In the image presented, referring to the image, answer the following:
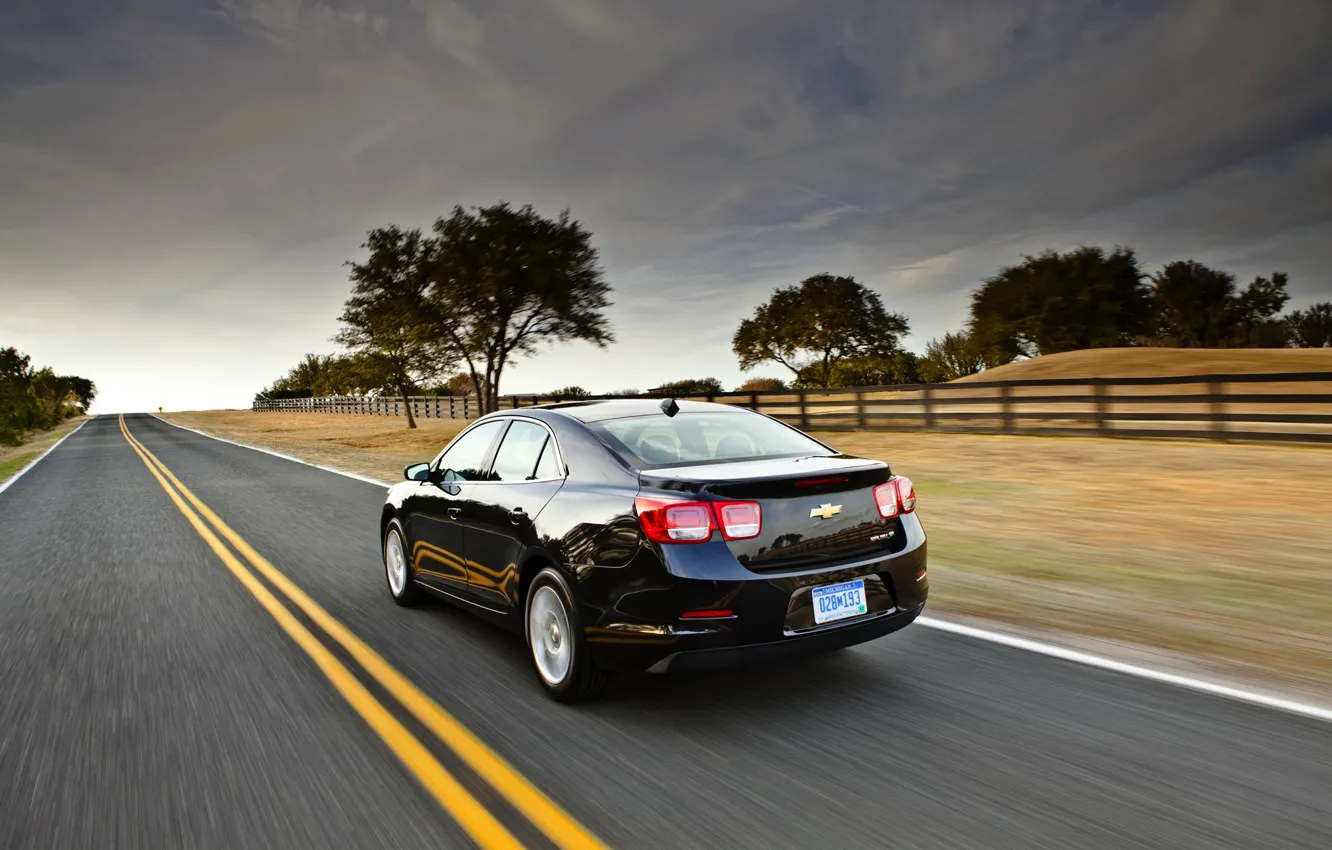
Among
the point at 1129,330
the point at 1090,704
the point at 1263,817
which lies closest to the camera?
the point at 1263,817

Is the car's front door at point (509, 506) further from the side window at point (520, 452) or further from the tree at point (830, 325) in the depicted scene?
the tree at point (830, 325)

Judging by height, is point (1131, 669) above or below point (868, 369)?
below

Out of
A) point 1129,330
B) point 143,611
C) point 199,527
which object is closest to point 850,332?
point 1129,330

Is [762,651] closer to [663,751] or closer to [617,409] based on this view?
[663,751]

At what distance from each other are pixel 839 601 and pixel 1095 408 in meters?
16.6

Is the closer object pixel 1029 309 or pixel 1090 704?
pixel 1090 704

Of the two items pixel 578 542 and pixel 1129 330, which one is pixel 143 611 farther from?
pixel 1129 330

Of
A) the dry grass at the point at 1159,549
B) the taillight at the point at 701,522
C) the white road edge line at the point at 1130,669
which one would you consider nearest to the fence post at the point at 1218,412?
the dry grass at the point at 1159,549

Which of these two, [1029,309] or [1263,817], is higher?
[1029,309]

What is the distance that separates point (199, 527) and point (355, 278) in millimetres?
26436

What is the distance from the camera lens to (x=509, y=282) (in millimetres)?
33156

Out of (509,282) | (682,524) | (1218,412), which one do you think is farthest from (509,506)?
(509,282)

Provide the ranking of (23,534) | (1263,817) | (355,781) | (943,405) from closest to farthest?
(1263,817)
(355,781)
(23,534)
(943,405)

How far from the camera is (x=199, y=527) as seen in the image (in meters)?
12.1
